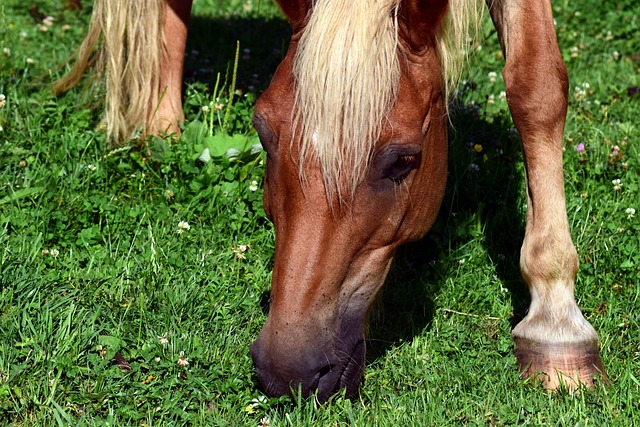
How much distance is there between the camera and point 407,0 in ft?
10.1

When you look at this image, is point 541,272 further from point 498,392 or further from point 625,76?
point 625,76

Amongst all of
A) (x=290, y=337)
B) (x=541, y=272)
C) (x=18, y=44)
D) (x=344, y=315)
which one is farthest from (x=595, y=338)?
(x=18, y=44)

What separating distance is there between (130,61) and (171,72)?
0.27m

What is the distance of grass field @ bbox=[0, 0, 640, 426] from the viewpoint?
10.5ft

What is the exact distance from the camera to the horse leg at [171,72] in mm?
4941

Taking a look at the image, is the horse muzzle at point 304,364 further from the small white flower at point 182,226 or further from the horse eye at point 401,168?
the small white flower at point 182,226

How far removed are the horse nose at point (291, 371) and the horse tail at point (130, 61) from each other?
7.31 feet

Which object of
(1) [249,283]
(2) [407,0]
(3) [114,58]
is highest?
(2) [407,0]

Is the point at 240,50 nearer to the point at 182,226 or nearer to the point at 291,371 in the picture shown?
the point at 182,226

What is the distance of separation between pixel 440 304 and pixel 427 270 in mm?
238

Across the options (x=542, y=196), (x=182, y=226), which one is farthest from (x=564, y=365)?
(x=182, y=226)

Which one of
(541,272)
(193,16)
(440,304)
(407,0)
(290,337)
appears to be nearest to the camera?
(290,337)

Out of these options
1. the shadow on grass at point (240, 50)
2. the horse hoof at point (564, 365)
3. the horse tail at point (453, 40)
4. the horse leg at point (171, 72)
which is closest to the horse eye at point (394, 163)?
the horse tail at point (453, 40)

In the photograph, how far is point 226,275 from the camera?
156 inches
